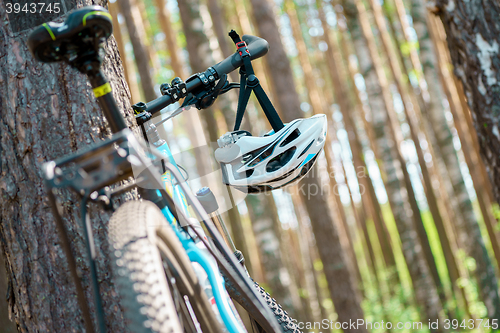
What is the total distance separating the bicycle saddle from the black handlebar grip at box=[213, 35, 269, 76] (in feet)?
2.38

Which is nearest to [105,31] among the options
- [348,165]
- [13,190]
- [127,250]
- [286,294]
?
[127,250]

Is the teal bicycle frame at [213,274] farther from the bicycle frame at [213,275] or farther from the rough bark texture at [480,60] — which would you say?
the rough bark texture at [480,60]

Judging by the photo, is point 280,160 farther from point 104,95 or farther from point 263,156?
point 104,95

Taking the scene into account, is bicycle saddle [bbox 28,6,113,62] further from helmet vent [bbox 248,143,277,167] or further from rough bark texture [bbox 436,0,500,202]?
rough bark texture [bbox 436,0,500,202]

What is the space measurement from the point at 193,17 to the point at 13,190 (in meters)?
4.79

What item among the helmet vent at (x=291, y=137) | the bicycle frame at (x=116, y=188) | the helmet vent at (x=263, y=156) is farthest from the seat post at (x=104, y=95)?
the helmet vent at (x=291, y=137)

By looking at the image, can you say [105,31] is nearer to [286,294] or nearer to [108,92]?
[108,92]

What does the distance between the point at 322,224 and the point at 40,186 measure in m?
4.19

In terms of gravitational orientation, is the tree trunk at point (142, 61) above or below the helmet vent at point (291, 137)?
above

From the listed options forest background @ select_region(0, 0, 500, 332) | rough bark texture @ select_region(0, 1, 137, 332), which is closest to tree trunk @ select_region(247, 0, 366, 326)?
forest background @ select_region(0, 0, 500, 332)

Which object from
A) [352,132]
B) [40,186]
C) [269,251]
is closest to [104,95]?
[40,186]

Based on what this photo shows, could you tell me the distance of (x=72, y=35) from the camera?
1.07 metres

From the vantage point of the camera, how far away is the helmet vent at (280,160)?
6.08 feet

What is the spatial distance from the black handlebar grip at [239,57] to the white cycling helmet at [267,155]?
1.05 feet
